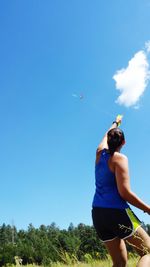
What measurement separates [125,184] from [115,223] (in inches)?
16.0

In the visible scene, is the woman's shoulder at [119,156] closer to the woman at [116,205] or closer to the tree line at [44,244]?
the woman at [116,205]

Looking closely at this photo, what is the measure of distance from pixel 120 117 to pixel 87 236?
79942mm

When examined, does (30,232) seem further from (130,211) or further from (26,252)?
(130,211)

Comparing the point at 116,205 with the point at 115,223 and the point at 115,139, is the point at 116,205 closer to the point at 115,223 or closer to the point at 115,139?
the point at 115,223

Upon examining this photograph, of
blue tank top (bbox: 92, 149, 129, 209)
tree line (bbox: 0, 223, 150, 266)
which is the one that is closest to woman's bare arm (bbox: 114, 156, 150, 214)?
blue tank top (bbox: 92, 149, 129, 209)

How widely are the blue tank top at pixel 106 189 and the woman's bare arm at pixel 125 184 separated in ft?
0.37

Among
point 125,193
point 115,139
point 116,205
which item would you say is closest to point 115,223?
point 116,205

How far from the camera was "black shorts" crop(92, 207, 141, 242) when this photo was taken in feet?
13.7

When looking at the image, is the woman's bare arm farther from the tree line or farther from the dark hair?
the tree line

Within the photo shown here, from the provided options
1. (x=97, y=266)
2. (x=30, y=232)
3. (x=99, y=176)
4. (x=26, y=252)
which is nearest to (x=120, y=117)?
→ (x=99, y=176)

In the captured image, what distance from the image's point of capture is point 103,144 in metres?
4.96

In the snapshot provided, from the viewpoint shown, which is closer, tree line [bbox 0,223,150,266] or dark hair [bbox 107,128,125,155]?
dark hair [bbox 107,128,125,155]

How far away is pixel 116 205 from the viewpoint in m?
4.30

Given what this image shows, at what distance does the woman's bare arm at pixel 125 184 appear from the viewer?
4109 mm
